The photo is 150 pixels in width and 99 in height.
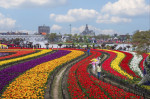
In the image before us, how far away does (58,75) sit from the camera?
17.6 metres

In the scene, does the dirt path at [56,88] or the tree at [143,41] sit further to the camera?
the tree at [143,41]

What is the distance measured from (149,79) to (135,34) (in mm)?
4444

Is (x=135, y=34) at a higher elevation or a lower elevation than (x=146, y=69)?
higher

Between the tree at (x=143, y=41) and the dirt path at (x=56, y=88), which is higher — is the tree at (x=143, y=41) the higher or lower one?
the higher one

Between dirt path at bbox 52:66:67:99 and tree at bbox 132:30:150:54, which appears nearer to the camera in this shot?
dirt path at bbox 52:66:67:99

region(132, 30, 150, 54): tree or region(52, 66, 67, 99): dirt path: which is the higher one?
region(132, 30, 150, 54): tree

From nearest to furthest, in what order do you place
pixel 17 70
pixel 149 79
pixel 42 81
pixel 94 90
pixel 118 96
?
pixel 118 96, pixel 94 90, pixel 149 79, pixel 42 81, pixel 17 70

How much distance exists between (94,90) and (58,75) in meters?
7.85

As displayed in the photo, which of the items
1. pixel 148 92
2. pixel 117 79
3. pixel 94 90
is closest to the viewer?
pixel 94 90

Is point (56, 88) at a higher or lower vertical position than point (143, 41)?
lower

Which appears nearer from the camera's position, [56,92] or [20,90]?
[20,90]

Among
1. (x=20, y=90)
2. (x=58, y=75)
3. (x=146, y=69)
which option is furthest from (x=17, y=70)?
(x=146, y=69)

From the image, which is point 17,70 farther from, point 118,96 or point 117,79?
point 118,96

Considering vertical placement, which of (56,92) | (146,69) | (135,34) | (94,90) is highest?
(135,34)
